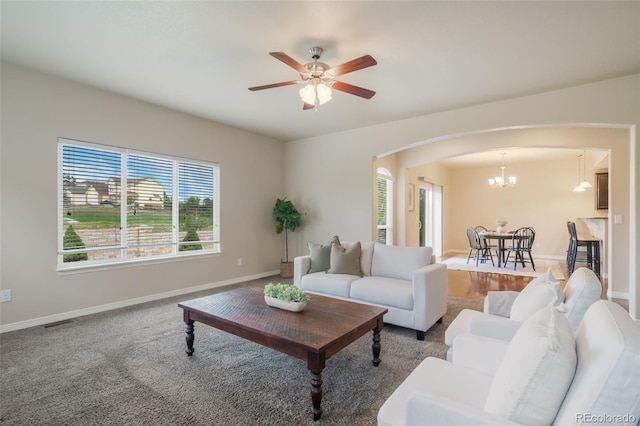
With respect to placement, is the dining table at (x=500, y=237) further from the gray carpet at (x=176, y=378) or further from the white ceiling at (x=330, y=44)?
the gray carpet at (x=176, y=378)

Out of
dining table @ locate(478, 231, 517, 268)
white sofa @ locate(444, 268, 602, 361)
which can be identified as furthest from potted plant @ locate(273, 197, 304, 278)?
dining table @ locate(478, 231, 517, 268)

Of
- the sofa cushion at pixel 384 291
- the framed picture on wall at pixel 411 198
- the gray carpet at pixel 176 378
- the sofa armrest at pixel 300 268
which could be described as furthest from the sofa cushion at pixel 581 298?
the framed picture on wall at pixel 411 198

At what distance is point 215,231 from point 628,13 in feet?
17.7

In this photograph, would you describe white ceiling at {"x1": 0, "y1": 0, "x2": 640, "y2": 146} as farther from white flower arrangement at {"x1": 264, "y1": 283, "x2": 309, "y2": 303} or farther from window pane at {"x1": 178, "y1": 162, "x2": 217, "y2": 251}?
white flower arrangement at {"x1": 264, "y1": 283, "x2": 309, "y2": 303}

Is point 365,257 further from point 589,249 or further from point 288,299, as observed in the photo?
point 589,249

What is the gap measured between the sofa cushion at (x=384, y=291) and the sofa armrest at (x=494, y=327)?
1.17 metres

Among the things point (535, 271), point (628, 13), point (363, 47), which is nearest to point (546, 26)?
point (628, 13)

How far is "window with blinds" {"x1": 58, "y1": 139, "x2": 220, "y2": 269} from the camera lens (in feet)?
12.1

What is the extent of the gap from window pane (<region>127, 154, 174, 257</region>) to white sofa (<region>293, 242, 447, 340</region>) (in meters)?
2.14

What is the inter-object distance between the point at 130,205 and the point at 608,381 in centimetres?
482

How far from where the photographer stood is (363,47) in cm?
285

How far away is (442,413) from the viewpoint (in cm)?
105

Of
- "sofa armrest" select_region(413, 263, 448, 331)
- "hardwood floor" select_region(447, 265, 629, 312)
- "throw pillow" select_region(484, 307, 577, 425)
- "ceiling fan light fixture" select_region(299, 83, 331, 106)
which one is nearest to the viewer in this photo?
"throw pillow" select_region(484, 307, 577, 425)

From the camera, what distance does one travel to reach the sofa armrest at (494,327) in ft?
5.86
